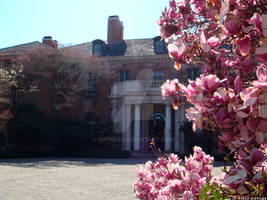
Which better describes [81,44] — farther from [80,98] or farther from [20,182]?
[20,182]

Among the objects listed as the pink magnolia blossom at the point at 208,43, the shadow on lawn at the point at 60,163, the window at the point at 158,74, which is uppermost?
the window at the point at 158,74

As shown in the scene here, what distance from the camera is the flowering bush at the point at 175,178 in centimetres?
272

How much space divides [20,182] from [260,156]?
30.1 ft

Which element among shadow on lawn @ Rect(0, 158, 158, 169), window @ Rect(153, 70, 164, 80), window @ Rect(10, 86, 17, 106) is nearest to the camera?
shadow on lawn @ Rect(0, 158, 158, 169)

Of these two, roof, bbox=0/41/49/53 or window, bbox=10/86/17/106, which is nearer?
window, bbox=10/86/17/106

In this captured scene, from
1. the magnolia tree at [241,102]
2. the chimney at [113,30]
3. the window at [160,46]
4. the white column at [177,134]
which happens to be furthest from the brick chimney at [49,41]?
the magnolia tree at [241,102]

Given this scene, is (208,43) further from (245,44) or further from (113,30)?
(113,30)

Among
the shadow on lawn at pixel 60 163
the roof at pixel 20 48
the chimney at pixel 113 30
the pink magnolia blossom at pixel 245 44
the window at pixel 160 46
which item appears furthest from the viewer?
the chimney at pixel 113 30

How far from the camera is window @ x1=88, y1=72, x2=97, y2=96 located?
27.6 m

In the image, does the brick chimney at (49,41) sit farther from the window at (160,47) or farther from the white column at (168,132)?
the white column at (168,132)


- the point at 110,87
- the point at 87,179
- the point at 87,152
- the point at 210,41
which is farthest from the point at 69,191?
the point at 110,87

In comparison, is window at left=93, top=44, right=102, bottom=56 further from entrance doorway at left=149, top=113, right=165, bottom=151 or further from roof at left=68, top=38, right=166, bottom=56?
entrance doorway at left=149, top=113, right=165, bottom=151

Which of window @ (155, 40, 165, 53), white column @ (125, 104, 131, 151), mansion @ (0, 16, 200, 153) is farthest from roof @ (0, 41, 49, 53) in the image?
window @ (155, 40, 165, 53)

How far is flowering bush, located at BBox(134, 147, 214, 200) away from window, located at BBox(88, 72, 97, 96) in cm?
2409
